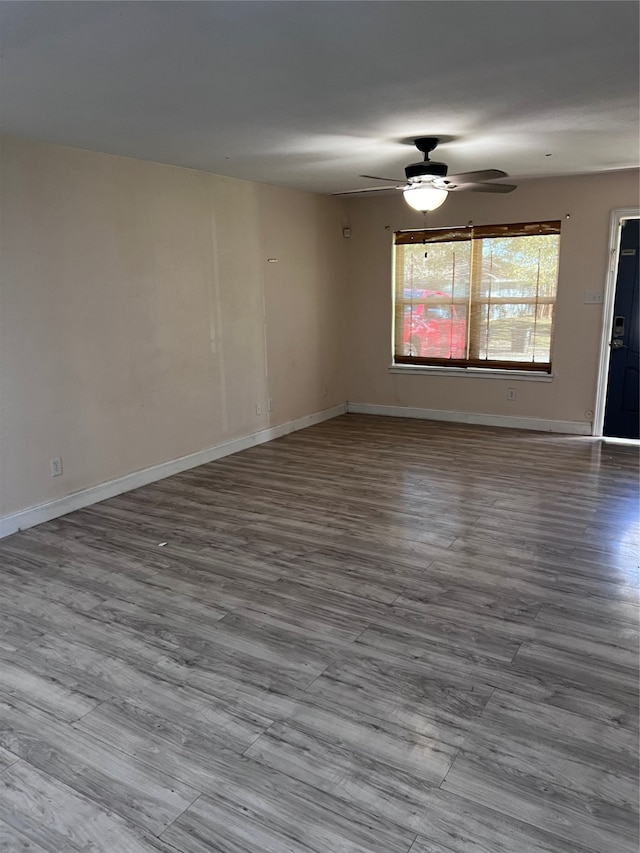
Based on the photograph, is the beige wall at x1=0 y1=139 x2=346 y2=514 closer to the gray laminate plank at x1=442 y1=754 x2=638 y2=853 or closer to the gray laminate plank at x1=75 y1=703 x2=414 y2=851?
the gray laminate plank at x1=75 y1=703 x2=414 y2=851

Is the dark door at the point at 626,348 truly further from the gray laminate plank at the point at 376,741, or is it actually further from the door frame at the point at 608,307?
the gray laminate plank at the point at 376,741

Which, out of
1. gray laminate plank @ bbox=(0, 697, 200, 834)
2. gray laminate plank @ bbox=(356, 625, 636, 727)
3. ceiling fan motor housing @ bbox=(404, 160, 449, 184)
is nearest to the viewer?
gray laminate plank @ bbox=(0, 697, 200, 834)

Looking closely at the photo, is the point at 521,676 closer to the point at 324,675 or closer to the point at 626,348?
the point at 324,675

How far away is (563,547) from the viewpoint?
11.8 ft

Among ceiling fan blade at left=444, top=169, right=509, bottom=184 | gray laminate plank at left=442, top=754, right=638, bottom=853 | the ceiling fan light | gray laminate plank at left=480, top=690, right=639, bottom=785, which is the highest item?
ceiling fan blade at left=444, top=169, right=509, bottom=184

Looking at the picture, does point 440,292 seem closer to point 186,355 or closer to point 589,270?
point 589,270

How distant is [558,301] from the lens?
605 cm

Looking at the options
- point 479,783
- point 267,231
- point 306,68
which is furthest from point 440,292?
point 479,783

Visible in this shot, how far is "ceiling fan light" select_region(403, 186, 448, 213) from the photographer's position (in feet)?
13.6

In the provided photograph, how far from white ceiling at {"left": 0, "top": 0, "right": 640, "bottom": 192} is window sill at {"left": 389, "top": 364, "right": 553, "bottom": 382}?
7.98 feet

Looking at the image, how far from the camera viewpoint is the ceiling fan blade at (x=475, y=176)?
12.2ft

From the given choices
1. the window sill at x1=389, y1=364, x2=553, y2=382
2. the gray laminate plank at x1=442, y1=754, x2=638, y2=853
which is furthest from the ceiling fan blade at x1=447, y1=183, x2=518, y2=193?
the gray laminate plank at x1=442, y1=754, x2=638, y2=853

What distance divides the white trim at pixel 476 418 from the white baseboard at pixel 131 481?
1000 mm

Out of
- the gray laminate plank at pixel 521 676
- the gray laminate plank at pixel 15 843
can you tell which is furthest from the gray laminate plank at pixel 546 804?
the gray laminate plank at pixel 15 843
